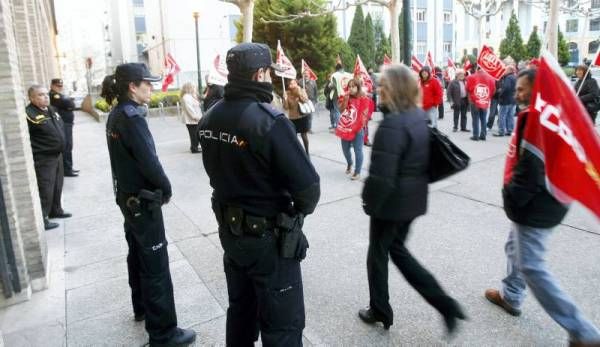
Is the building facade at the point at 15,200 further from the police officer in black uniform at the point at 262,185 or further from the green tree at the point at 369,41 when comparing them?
the green tree at the point at 369,41

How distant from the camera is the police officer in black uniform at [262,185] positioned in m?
2.21

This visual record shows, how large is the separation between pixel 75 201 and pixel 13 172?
345 cm

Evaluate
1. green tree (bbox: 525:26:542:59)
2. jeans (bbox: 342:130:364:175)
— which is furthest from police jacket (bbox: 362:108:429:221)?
green tree (bbox: 525:26:542:59)

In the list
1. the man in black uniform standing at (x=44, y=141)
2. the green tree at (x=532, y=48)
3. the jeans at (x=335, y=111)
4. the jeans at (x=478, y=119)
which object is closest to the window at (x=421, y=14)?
the green tree at (x=532, y=48)

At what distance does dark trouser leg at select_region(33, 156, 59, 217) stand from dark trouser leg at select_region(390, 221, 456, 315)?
14.8 feet

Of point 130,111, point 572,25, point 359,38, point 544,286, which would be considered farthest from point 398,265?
point 572,25

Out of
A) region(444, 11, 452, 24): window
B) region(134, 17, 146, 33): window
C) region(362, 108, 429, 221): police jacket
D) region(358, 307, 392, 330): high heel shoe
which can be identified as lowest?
region(358, 307, 392, 330): high heel shoe

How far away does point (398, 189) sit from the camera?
2803 millimetres

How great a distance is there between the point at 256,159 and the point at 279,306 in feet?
2.55

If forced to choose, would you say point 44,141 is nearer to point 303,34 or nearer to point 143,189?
point 143,189

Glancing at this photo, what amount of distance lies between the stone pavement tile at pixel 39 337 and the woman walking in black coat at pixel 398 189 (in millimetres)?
2350

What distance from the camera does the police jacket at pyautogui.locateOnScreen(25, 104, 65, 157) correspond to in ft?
17.6

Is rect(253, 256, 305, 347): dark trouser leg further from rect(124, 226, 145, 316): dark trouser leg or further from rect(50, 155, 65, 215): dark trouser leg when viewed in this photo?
rect(50, 155, 65, 215): dark trouser leg

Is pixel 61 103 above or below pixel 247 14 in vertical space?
below
